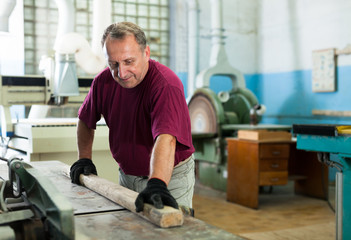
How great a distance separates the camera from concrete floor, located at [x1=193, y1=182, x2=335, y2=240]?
12.2 feet

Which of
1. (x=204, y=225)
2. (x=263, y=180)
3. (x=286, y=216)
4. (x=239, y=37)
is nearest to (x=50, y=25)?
(x=239, y=37)

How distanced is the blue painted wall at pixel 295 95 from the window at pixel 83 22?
757 millimetres

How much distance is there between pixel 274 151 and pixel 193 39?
9.32 ft

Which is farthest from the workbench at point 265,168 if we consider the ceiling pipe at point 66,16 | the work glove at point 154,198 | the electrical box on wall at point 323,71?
the work glove at point 154,198

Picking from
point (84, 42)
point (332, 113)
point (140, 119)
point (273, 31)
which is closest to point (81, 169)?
point (140, 119)

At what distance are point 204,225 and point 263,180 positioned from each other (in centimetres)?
336

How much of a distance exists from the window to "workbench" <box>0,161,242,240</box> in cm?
470

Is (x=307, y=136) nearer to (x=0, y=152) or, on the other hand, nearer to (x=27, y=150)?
(x=27, y=150)

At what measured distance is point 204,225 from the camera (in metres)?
1.25

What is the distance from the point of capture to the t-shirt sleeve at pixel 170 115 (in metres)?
1.66

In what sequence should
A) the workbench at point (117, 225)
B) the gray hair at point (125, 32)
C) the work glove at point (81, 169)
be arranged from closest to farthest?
the workbench at point (117, 225) < the gray hair at point (125, 32) < the work glove at point (81, 169)

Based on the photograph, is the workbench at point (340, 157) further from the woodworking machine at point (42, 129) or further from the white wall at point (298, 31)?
the white wall at point (298, 31)

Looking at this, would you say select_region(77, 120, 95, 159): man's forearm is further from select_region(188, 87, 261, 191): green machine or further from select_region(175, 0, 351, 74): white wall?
select_region(175, 0, 351, 74): white wall

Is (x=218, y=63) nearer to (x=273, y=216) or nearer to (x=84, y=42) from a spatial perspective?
(x=273, y=216)
